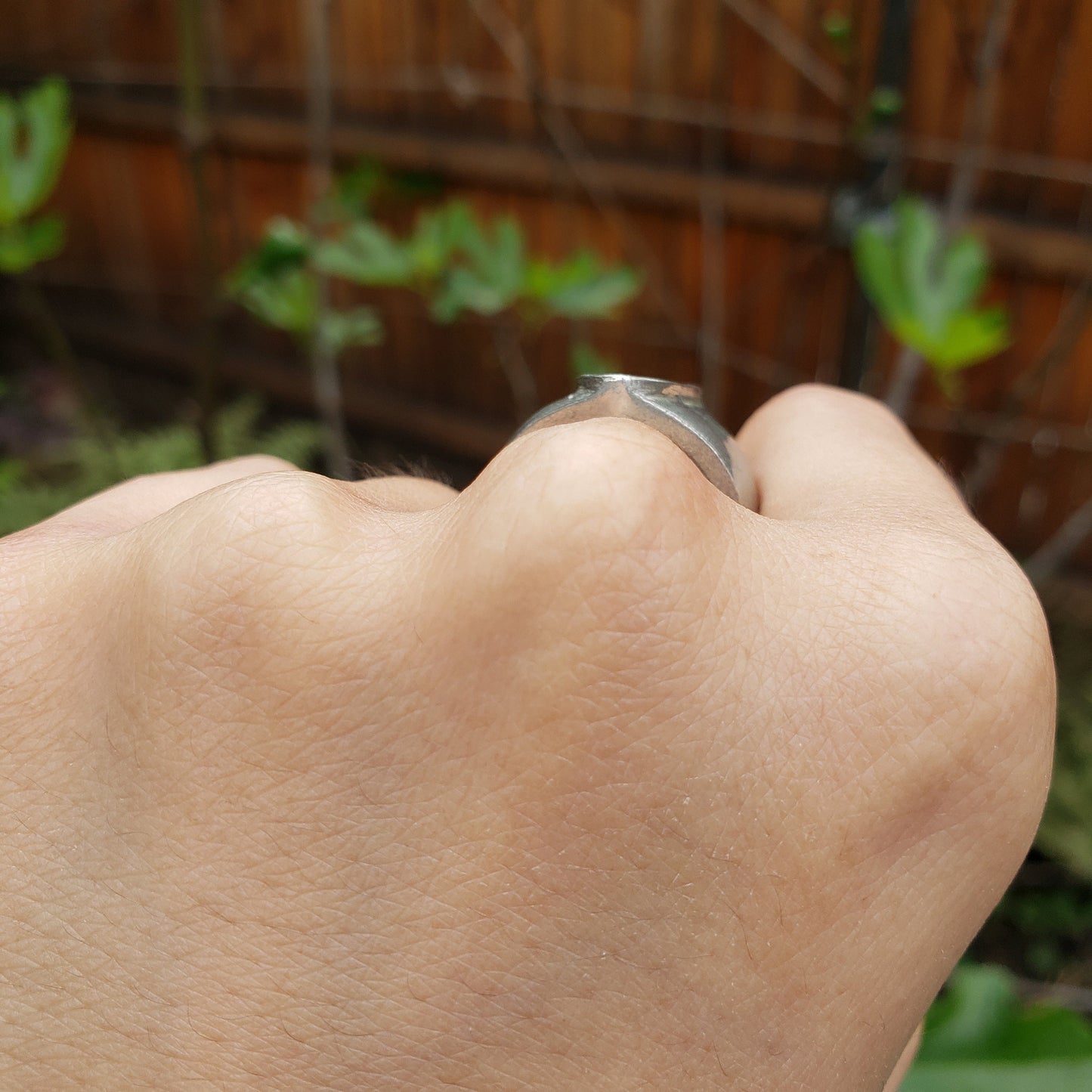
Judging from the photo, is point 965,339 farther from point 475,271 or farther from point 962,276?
point 475,271

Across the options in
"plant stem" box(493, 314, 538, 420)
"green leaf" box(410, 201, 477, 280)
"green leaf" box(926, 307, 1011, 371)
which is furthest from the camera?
"plant stem" box(493, 314, 538, 420)

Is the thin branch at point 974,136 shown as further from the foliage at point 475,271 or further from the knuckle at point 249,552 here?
the knuckle at point 249,552

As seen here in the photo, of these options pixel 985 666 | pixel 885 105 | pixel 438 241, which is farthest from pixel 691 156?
pixel 985 666

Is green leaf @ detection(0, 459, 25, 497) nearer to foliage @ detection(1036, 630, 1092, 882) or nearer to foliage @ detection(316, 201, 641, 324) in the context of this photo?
foliage @ detection(316, 201, 641, 324)

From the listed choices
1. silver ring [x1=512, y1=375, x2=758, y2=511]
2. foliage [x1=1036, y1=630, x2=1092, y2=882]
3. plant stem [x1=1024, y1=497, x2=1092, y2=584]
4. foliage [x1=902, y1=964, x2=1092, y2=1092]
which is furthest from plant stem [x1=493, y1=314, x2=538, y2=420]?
silver ring [x1=512, y1=375, x2=758, y2=511]

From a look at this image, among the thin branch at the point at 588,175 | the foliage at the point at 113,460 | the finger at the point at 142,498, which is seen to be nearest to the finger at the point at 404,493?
the finger at the point at 142,498

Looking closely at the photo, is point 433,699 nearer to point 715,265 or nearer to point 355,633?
point 355,633
